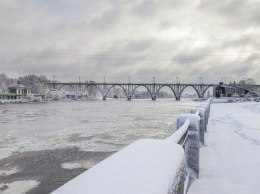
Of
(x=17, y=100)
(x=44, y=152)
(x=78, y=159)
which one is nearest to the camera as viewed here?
(x=78, y=159)

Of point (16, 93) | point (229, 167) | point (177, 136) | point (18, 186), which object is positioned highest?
point (16, 93)

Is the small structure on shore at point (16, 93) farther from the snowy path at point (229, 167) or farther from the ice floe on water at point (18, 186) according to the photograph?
the snowy path at point (229, 167)

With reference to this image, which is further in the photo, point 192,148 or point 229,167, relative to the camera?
point 229,167

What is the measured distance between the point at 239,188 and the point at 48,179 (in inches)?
215

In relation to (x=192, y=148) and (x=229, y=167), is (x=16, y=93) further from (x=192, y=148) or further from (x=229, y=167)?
(x=192, y=148)

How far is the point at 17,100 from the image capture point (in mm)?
114625

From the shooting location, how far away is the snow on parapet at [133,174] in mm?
1565

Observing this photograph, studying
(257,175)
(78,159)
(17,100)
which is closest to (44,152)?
(78,159)

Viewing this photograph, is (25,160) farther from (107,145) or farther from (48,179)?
(107,145)

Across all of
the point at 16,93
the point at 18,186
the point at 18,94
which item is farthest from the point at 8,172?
the point at 16,93

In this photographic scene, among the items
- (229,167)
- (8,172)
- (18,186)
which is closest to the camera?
(229,167)

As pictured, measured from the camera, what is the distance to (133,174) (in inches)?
72.5

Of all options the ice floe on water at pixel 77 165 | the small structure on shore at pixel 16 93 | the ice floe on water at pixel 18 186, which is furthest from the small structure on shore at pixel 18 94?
the ice floe on water at pixel 18 186

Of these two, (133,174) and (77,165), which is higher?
(133,174)
